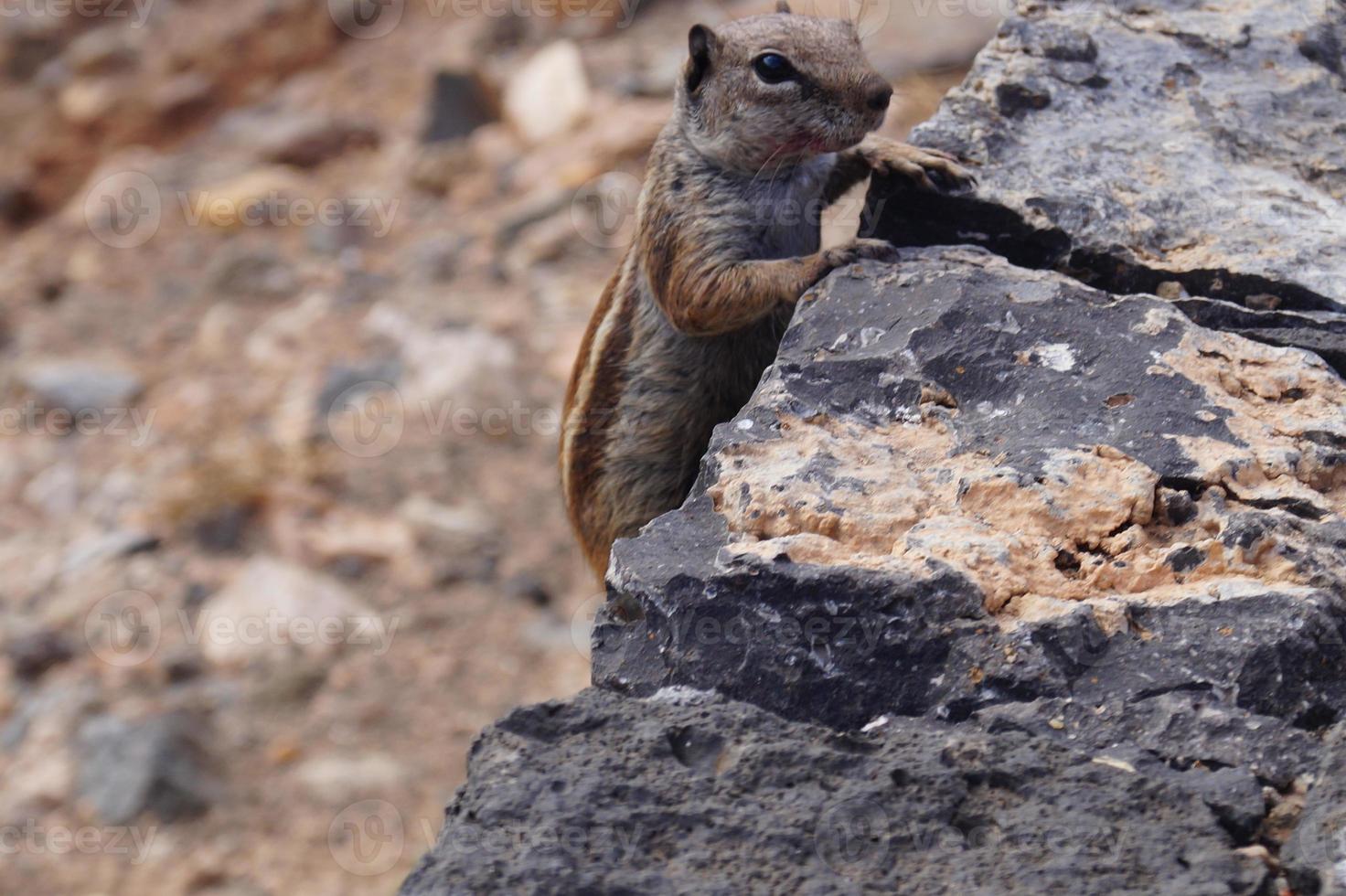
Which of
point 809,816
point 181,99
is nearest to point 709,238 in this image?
point 809,816

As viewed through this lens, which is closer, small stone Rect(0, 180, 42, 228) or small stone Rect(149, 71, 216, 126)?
small stone Rect(0, 180, 42, 228)

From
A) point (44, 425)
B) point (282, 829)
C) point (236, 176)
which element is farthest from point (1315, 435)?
point (236, 176)

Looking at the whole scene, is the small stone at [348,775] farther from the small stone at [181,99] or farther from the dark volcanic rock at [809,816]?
the small stone at [181,99]

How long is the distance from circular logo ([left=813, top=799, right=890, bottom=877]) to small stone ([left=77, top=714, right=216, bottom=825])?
5.54 m

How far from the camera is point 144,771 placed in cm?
708

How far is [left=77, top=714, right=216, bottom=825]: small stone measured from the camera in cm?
700

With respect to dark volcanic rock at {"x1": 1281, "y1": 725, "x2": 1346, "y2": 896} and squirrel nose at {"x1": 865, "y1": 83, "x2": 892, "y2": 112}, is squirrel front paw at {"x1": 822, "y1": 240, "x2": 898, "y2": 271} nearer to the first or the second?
squirrel nose at {"x1": 865, "y1": 83, "x2": 892, "y2": 112}

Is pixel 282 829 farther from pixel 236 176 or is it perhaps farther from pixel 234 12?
pixel 234 12

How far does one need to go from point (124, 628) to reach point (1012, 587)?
655 cm

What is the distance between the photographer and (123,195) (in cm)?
1200

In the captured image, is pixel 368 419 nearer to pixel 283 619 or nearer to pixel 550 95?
pixel 283 619

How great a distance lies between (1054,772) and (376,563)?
6.19m

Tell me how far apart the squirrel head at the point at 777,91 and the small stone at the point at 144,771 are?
14.6ft

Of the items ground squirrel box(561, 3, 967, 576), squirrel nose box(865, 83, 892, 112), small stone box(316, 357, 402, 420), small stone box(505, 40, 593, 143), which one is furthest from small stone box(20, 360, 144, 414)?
squirrel nose box(865, 83, 892, 112)
